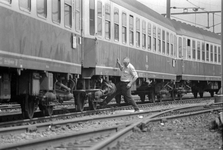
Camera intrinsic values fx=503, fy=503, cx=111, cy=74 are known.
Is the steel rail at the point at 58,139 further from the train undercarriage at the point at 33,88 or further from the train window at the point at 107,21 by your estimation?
the train window at the point at 107,21

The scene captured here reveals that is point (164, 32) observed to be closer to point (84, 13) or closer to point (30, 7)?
point (84, 13)

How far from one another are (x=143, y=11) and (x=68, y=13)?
A: 8.25 meters

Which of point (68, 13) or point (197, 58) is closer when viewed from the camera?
point (68, 13)

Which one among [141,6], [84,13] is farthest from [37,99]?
[141,6]

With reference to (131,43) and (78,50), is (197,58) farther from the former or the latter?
(78,50)

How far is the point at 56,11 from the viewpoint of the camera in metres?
12.7

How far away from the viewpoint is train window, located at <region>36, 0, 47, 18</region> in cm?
1135

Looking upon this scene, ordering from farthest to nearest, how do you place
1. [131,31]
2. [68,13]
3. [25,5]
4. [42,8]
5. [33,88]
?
1. [131,31]
2. [68,13]
3. [42,8]
4. [33,88]
5. [25,5]

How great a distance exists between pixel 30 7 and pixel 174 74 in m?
16.2

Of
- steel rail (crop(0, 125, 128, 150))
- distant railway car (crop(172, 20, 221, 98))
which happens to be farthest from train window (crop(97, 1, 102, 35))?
distant railway car (crop(172, 20, 221, 98))

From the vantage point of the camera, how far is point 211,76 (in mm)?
32031

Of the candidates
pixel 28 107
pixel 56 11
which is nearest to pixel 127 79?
pixel 56 11

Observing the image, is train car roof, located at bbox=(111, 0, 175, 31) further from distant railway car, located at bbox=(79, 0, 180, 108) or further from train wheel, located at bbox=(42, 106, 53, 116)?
train wheel, located at bbox=(42, 106, 53, 116)

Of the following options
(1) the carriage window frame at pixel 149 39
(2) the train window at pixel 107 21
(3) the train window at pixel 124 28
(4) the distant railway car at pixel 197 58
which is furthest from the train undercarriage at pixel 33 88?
(4) the distant railway car at pixel 197 58
